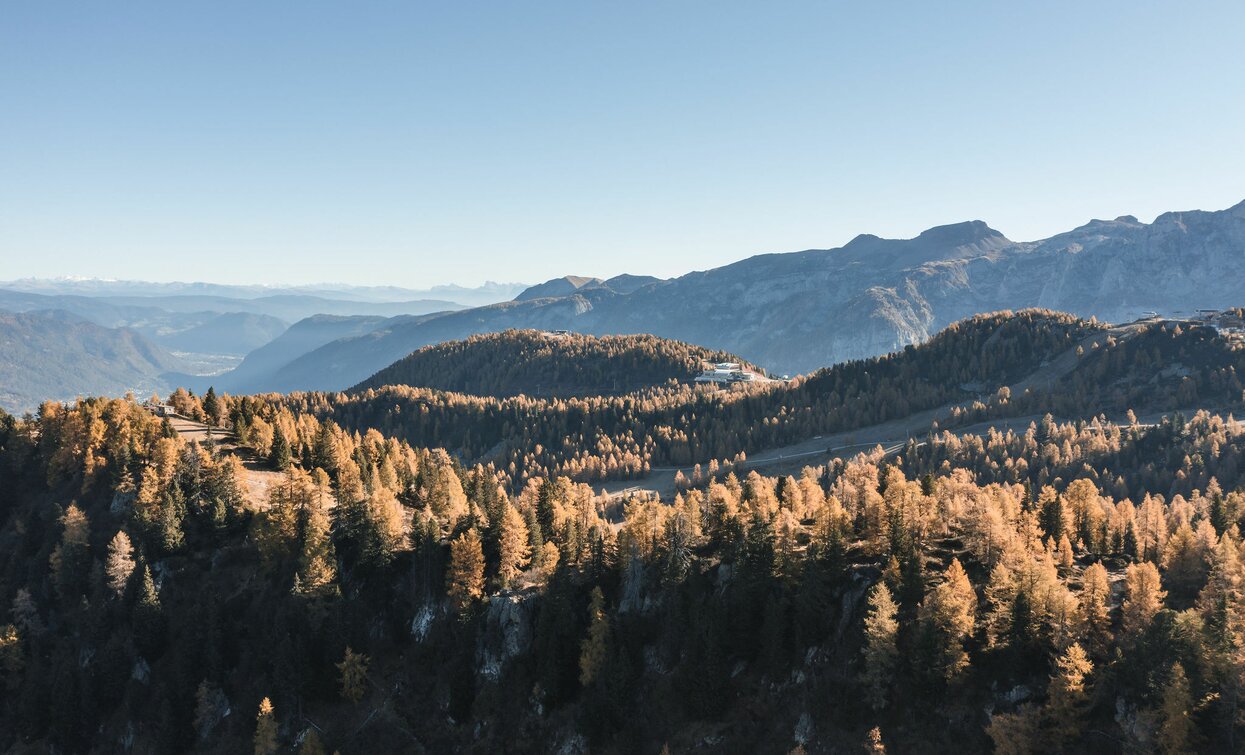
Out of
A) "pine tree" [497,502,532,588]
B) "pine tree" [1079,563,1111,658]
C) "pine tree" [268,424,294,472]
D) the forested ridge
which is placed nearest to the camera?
"pine tree" [1079,563,1111,658]

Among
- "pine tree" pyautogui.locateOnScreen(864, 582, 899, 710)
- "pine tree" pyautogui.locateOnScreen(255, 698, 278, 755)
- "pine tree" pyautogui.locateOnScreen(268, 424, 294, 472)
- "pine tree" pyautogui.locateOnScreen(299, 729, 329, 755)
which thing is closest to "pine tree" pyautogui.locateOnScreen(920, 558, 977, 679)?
"pine tree" pyautogui.locateOnScreen(864, 582, 899, 710)

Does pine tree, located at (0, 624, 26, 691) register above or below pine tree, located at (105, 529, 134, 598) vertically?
below

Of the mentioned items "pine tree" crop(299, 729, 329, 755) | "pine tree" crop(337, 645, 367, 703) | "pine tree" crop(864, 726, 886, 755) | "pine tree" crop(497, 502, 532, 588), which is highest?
"pine tree" crop(497, 502, 532, 588)

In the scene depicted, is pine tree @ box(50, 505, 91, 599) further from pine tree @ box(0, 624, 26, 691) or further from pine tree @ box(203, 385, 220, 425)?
pine tree @ box(203, 385, 220, 425)

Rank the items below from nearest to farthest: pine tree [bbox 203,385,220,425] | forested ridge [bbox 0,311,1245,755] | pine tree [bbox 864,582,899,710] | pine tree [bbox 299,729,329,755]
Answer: forested ridge [bbox 0,311,1245,755] → pine tree [bbox 864,582,899,710] → pine tree [bbox 299,729,329,755] → pine tree [bbox 203,385,220,425]

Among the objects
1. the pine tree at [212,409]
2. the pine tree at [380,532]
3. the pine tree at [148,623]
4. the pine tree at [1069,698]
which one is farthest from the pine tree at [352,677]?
the pine tree at [212,409]

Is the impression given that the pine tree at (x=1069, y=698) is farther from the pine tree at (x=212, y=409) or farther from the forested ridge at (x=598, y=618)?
the pine tree at (x=212, y=409)

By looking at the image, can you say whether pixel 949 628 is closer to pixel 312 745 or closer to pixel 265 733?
pixel 312 745
